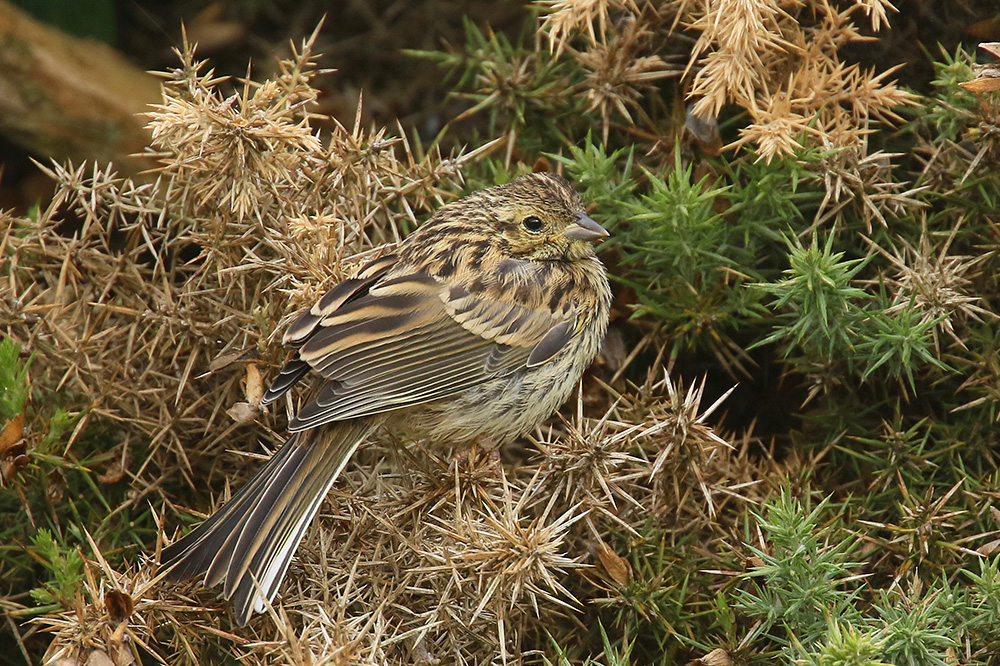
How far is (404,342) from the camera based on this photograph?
349cm

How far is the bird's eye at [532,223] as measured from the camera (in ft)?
12.5

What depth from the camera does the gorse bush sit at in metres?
2.96

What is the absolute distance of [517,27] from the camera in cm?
504

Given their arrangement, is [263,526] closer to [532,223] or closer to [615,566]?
[615,566]

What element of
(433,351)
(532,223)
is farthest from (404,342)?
(532,223)

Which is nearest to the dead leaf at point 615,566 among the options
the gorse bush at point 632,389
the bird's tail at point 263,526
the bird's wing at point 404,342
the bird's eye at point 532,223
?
the gorse bush at point 632,389

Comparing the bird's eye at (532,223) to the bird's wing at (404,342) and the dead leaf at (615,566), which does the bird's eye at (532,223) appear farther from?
the dead leaf at (615,566)

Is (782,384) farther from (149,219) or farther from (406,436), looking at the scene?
(149,219)

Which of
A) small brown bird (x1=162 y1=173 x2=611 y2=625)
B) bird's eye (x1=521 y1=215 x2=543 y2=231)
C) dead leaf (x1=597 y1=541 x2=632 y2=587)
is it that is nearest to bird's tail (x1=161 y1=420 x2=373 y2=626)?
small brown bird (x1=162 y1=173 x2=611 y2=625)

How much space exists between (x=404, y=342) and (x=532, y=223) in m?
0.72

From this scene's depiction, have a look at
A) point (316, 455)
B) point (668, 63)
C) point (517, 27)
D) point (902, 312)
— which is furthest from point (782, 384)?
point (517, 27)

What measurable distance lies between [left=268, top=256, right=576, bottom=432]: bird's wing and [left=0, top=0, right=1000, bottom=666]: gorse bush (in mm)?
140

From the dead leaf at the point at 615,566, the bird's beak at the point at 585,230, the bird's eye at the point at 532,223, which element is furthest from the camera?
A: the bird's eye at the point at 532,223

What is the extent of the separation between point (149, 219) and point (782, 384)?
240 cm
